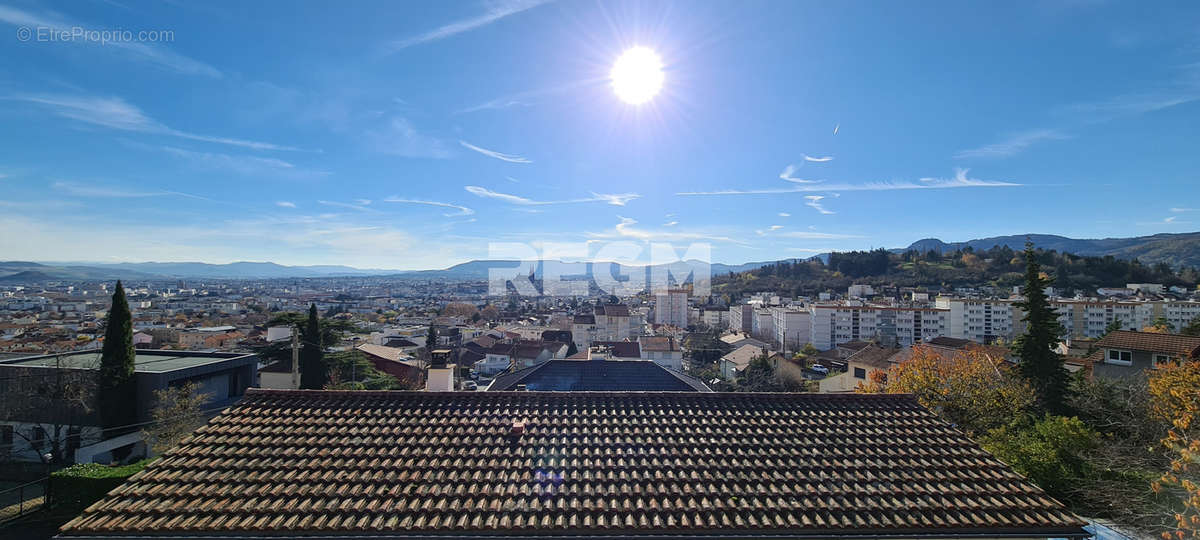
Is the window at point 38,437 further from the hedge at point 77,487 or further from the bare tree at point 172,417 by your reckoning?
the hedge at point 77,487

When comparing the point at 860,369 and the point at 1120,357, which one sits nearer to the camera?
the point at 1120,357

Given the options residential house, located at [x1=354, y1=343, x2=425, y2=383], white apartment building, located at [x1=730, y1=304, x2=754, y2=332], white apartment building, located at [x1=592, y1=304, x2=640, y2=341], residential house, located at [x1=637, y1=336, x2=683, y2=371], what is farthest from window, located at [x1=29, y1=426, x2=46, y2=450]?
white apartment building, located at [x1=730, y1=304, x2=754, y2=332]

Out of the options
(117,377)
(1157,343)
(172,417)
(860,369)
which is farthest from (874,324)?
(117,377)

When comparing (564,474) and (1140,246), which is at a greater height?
(1140,246)

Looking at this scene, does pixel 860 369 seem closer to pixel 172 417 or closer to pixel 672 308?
pixel 172 417

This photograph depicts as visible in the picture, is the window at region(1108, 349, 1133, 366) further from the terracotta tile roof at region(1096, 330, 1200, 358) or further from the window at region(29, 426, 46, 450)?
the window at region(29, 426, 46, 450)

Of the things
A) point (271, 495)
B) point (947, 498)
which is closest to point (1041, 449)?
point (947, 498)

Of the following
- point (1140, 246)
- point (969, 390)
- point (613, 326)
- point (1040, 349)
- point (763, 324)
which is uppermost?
point (1140, 246)
